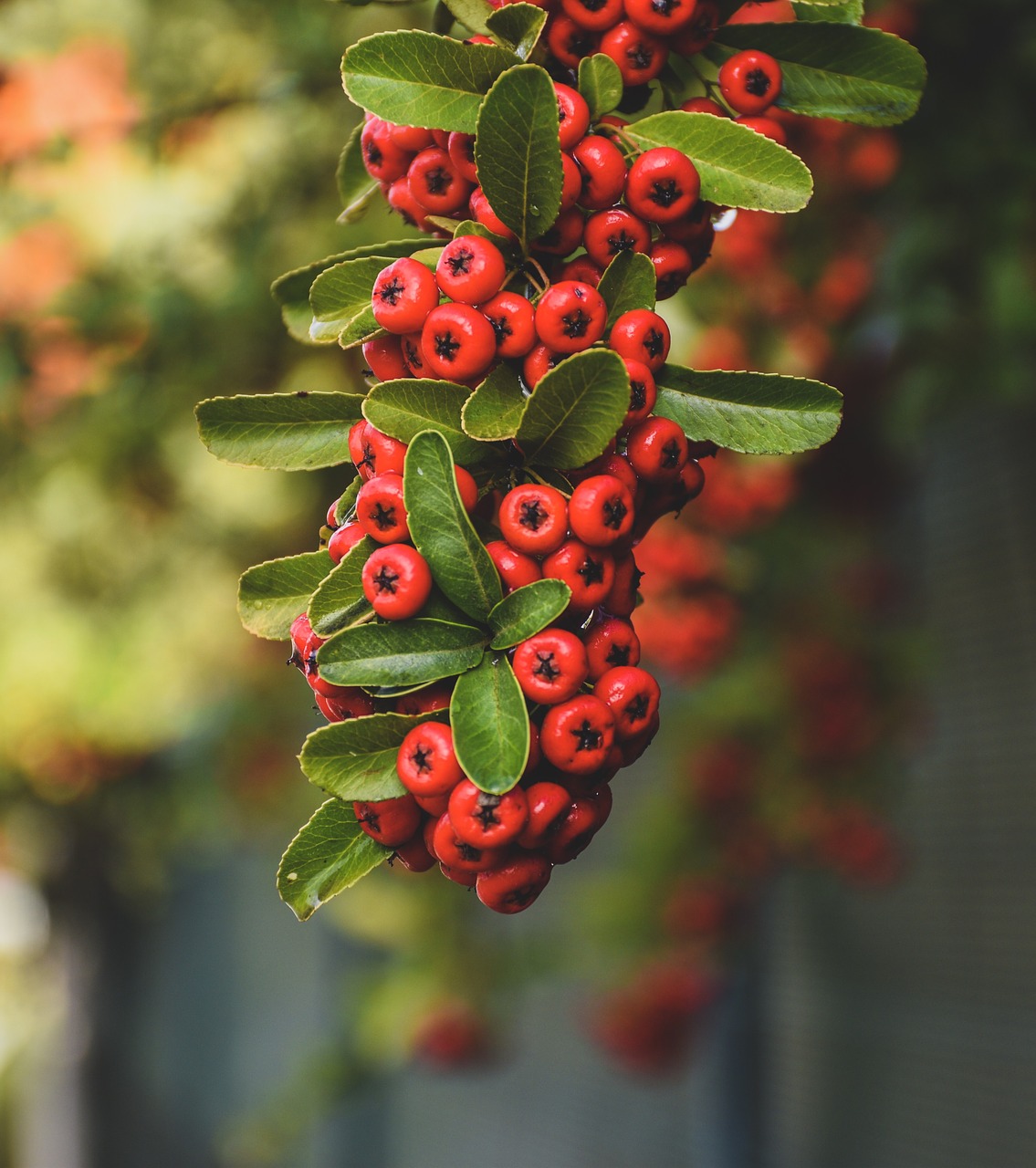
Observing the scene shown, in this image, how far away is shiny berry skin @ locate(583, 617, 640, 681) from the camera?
2.28ft

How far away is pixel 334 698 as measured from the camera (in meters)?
0.69

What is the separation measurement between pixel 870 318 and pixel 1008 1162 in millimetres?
2490

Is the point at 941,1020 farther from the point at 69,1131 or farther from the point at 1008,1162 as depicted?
the point at 69,1131

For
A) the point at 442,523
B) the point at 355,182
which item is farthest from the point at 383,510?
the point at 355,182

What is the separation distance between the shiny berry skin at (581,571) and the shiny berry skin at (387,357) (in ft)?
0.65

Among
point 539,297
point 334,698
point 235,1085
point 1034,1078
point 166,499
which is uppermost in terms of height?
point 539,297

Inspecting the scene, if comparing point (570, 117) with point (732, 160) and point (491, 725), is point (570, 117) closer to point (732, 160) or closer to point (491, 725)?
point (732, 160)

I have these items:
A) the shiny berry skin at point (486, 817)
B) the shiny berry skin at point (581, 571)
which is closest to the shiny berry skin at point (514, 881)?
the shiny berry skin at point (486, 817)

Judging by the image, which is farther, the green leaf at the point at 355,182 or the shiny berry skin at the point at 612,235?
the green leaf at the point at 355,182

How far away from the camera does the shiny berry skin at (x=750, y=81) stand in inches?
31.9

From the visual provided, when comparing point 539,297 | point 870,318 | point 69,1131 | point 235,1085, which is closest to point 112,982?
point 69,1131

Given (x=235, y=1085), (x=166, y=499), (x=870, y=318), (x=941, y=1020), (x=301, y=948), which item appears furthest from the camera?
(x=235, y=1085)

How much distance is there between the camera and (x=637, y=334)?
2.26ft

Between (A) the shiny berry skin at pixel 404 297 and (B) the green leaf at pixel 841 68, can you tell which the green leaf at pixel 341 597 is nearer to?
Result: (A) the shiny berry skin at pixel 404 297
